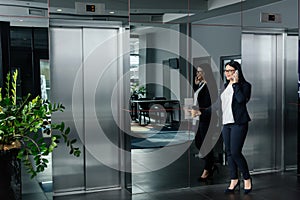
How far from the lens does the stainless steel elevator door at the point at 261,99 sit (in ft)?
21.4

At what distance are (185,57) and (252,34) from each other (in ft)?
4.95

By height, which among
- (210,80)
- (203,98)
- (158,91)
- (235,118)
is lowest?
(235,118)

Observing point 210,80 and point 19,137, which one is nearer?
point 19,137

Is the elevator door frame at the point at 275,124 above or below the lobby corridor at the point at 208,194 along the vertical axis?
above

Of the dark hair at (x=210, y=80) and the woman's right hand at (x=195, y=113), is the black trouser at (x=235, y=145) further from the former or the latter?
the dark hair at (x=210, y=80)

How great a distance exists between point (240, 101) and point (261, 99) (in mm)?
1489

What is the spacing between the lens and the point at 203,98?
18.8ft

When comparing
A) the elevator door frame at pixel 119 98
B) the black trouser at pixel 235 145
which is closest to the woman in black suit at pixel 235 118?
the black trouser at pixel 235 145

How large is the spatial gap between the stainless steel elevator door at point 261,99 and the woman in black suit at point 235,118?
1107mm

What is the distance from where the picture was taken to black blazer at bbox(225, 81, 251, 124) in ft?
17.4

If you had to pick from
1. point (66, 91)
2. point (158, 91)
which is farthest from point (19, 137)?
point (158, 91)

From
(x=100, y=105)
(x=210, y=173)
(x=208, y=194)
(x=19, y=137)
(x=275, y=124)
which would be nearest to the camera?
(x=19, y=137)

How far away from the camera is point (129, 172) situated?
18.3ft

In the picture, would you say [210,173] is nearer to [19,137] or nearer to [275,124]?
[275,124]
